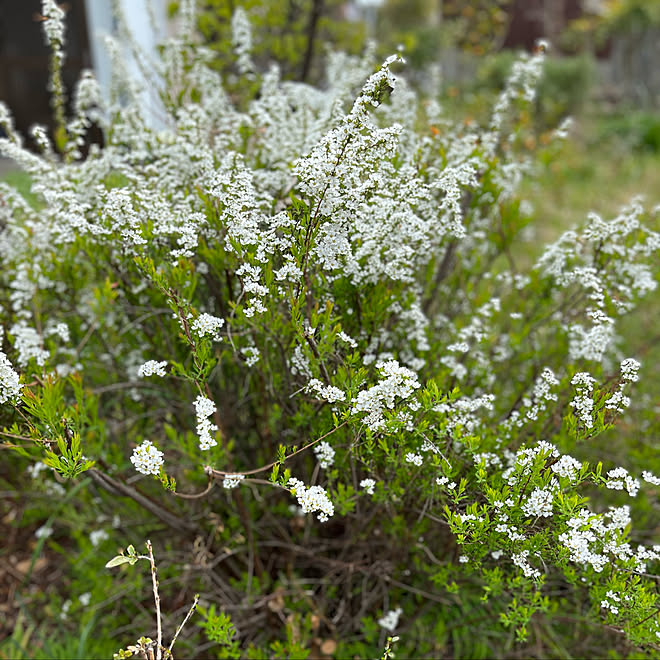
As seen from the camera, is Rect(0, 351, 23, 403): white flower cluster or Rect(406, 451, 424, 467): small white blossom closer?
Rect(0, 351, 23, 403): white flower cluster

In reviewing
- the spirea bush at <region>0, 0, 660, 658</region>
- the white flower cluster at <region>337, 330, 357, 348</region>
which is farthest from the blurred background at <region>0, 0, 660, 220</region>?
the white flower cluster at <region>337, 330, 357, 348</region>

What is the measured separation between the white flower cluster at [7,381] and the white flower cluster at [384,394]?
2.65 ft

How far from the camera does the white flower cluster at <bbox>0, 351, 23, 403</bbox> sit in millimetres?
1532

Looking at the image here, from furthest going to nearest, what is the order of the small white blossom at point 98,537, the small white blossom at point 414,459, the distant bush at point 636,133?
the distant bush at point 636,133
the small white blossom at point 98,537
the small white blossom at point 414,459

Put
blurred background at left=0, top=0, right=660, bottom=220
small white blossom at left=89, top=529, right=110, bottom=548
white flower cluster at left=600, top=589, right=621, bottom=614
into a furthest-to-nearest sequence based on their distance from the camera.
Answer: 1. blurred background at left=0, top=0, right=660, bottom=220
2. small white blossom at left=89, top=529, right=110, bottom=548
3. white flower cluster at left=600, top=589, right=621, bottom=614

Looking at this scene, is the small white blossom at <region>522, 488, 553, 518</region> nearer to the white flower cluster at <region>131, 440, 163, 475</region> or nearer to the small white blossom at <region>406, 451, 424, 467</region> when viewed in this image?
the small white blossom at <region>406, 451, 424, 467</region>

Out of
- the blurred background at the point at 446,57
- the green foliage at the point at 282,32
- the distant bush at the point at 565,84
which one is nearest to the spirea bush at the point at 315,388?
the blurred background at the point at 446,57

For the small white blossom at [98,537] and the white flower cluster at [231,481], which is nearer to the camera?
the white flower cluster at [231,481]

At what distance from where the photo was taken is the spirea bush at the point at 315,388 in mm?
1608

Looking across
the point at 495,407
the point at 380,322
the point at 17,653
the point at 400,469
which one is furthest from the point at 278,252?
the point at 17,653

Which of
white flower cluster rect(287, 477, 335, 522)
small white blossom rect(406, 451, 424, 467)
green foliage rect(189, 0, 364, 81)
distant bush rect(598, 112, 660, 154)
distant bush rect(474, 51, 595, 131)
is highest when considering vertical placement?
green foliage rect(189, 0, 364, 81)

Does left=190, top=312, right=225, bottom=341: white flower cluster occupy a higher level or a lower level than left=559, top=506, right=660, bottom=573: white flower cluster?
higher

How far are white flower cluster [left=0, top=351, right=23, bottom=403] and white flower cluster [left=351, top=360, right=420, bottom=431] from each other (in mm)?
808

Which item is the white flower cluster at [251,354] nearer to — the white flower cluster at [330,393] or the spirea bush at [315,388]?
the spirea bush at [315,388]
